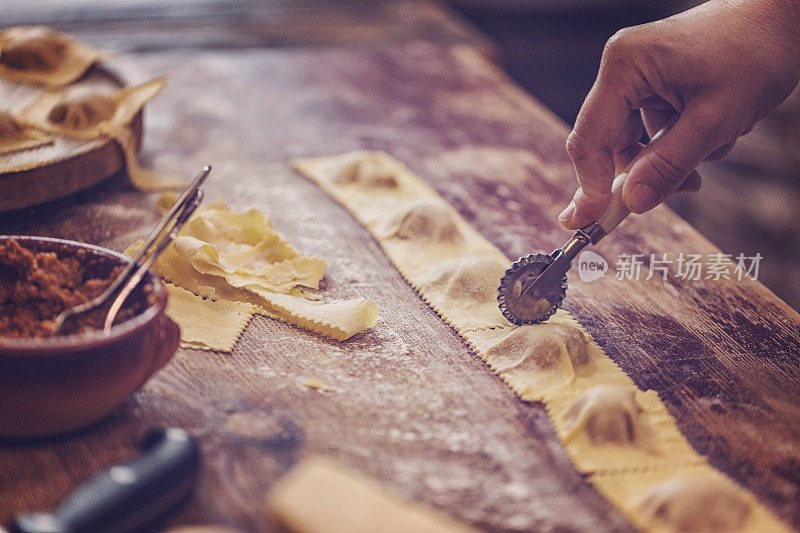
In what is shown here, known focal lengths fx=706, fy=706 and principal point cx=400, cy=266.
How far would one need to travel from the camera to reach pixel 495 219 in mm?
1794

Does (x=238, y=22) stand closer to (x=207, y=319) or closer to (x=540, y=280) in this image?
(x=207, y=319)

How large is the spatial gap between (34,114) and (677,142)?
1.57 m

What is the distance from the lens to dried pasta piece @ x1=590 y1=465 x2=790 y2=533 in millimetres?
877

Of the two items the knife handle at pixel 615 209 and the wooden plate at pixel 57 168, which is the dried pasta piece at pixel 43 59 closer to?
the wooden plate at pixel 57 168

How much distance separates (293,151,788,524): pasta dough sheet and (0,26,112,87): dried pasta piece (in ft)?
2.71

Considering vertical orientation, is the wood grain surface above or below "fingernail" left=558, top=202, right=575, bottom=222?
below

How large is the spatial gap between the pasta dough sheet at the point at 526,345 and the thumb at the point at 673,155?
272 mm

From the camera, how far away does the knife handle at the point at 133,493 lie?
72 centimetres

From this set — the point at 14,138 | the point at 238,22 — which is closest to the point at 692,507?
the point at 14,138

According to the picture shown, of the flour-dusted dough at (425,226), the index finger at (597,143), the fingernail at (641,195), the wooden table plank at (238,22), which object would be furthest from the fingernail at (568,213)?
the wooden table plank at (238,22)

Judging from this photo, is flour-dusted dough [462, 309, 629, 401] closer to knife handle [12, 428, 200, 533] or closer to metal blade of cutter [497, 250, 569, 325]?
metal blade of cutter [497, 250, 569, 325]

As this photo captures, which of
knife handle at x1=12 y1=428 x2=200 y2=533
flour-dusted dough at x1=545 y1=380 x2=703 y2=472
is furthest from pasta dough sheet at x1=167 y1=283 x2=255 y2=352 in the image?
flour-dusted dough at x1=545 y1=380 x2=703 y2=472

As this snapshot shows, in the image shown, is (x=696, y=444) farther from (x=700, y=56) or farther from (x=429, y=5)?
(x=429, y=5)

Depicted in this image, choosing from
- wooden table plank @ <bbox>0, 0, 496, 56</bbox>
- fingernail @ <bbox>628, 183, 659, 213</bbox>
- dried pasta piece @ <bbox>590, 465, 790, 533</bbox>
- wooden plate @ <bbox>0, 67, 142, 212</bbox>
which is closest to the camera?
dried pasta piece @ <bbox>590, 465, 790, 533</bbox>
